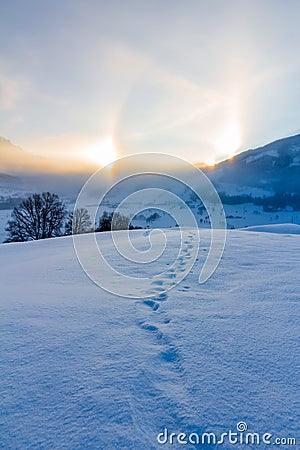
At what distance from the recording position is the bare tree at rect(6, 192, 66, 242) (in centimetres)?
2173

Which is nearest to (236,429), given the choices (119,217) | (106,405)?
(106,405)

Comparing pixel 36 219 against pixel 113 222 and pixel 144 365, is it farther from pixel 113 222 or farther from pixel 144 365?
pixel 144 365

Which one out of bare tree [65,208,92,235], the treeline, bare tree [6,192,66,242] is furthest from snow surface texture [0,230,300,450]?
bare tree [65,208,92,235]

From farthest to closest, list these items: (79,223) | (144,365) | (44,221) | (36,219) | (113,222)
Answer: (113,222)
(79,223)
(44,221)
(36,219)
(144,365)

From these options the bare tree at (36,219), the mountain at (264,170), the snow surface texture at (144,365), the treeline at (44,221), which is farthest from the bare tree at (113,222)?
the mountain at (264,170)

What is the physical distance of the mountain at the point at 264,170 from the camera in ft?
404

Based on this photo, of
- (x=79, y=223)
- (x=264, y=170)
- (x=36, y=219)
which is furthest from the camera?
(x=264, y=170)

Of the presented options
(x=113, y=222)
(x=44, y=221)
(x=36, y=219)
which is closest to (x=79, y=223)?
(x=44, y=221)

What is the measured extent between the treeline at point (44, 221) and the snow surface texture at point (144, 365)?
18.8 meters

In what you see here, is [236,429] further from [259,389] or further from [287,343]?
[287,343]

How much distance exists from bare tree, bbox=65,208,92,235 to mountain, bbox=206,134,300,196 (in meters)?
99.7

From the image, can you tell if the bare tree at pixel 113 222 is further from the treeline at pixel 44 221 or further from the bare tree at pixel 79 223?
the bare tree at pixel 79 223

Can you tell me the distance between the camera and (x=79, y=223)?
2409 cm

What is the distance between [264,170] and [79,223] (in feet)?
468
